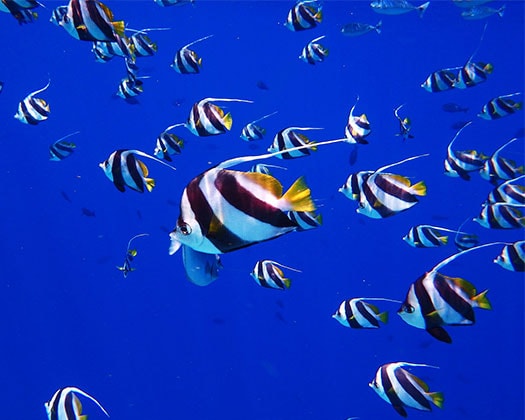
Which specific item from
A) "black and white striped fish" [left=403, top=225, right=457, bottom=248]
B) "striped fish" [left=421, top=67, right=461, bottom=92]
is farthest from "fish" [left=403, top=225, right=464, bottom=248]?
"striped fish" [left=421, top=67, right=461, bottom=92]

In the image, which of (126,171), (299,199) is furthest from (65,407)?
(299,199)

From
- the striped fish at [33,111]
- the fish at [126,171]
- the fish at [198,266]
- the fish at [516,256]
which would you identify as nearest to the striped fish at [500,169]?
the fish at [516,256]

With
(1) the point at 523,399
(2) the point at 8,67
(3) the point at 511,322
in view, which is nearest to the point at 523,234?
(3) the point at 511,322

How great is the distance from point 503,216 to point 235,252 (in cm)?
968

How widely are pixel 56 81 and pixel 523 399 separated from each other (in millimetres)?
15998

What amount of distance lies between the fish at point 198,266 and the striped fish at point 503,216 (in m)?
3.69

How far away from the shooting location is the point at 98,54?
6.03 meters

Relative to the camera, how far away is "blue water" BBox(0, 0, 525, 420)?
496 inches

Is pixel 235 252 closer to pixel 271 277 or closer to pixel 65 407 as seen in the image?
pixel 271 277

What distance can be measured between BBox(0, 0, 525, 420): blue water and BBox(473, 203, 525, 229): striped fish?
720 cm

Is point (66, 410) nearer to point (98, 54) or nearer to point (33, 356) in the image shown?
point (98, 54)

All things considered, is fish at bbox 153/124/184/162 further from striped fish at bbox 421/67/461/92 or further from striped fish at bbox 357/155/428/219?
striped fish at bbox 421/67/461/92

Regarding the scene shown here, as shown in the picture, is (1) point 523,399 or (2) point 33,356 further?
(1) point 523,399

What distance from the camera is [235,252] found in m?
14.0
